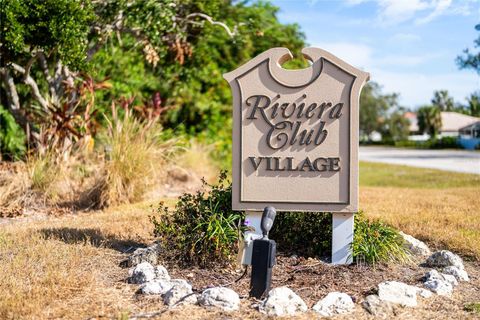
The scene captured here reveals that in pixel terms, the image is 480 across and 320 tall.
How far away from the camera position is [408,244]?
5.66 meters

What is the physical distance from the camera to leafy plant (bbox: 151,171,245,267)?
5039 millimetres

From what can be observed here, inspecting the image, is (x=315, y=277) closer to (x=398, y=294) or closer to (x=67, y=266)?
(x=398, y=294)

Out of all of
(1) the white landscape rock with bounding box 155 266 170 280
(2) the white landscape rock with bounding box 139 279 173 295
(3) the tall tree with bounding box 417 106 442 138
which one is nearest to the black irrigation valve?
(2) the white landscape rock with bounding box 139 279 173 295

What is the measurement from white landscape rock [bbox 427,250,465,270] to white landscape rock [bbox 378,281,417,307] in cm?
102

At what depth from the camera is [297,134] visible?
5250mm

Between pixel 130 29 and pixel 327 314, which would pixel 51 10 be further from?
pixel 327 314

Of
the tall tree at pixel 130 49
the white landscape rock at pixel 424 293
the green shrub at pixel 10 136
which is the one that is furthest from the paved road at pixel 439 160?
the white landscape rock at pixel 424 293

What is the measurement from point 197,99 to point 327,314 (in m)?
10.1

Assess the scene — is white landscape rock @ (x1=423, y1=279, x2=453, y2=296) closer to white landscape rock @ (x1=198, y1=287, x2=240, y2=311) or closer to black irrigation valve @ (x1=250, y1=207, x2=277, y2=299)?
black irrigation valve @ (x1=250, y1=207, x2=277, y2=299)

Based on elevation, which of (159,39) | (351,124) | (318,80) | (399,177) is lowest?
(399,177)

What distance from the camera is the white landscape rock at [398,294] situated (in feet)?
13.5

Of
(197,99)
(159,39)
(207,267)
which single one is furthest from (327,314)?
(197,99)

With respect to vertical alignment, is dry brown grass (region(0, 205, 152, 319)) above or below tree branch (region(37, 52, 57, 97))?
below

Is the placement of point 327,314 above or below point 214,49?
below
